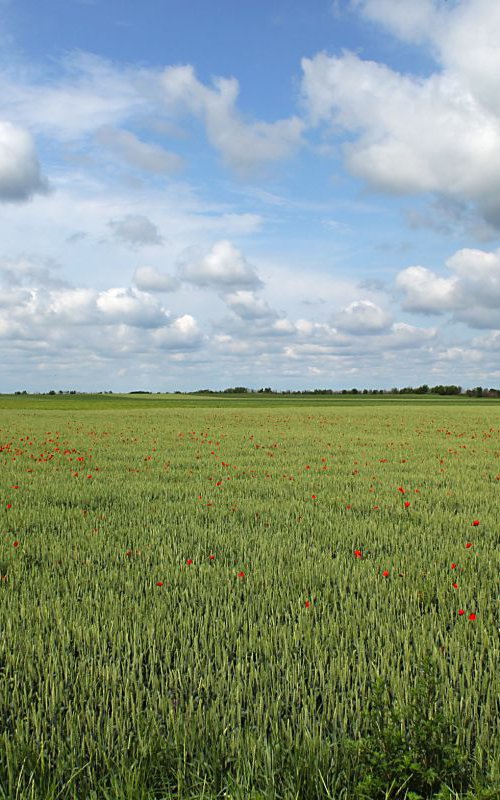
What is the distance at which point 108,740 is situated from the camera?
3.47 m

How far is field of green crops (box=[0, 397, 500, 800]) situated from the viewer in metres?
3.19

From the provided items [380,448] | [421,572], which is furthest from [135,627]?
[380,448]

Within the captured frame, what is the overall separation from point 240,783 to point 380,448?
20177 mm

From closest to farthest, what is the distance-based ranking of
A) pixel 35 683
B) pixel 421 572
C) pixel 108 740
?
pixel 108 740, pixel 35 683, pixel 421 572

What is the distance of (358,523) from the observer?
930cm

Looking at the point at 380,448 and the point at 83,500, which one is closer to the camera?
the point at 83,500

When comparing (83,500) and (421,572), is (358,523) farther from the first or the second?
(83,500)

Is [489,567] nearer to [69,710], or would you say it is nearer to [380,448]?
[69,710]

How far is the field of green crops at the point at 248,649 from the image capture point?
10.5 ft

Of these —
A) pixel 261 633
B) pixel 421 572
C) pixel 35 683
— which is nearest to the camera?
pixel 35 683

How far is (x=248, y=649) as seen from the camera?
4598 mm

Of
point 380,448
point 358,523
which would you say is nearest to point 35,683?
point 358,523

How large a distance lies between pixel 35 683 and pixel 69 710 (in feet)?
2.55

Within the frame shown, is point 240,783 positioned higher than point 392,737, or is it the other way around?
point 392,737
